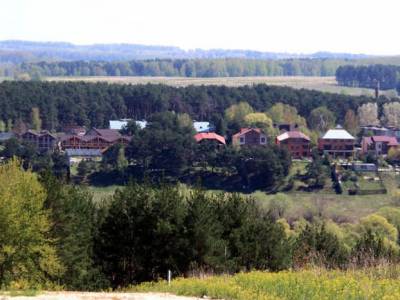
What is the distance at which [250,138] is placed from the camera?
73125 mm

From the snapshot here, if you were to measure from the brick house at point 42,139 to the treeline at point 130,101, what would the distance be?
777 centimetres

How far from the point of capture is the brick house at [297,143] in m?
70.8

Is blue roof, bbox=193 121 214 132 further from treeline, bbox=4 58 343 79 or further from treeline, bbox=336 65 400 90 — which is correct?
treeline, bbox=4 58 343 79

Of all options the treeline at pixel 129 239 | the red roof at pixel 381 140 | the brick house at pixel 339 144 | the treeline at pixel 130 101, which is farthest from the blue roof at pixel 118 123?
the treeline at pixel 129 239

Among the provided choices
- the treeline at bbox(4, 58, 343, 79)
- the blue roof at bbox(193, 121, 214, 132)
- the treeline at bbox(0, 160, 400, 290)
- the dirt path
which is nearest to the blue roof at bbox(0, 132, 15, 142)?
the blue roof at bbox(193, 121, 214, 132)

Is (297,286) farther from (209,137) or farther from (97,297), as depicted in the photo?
(209,137)

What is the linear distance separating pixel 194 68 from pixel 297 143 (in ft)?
336

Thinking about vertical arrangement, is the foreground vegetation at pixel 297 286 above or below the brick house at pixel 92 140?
above

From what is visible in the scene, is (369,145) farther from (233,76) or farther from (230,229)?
(233,76)

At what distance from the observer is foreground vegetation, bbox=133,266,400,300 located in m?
14.3

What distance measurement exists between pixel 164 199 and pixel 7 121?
60329 mm

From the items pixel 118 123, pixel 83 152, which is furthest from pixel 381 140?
pixel 118 123

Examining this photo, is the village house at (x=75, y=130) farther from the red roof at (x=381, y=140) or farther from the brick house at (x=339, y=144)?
the red roof at (x=381, y=140)

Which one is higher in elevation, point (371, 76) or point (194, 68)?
point (371, 76)
